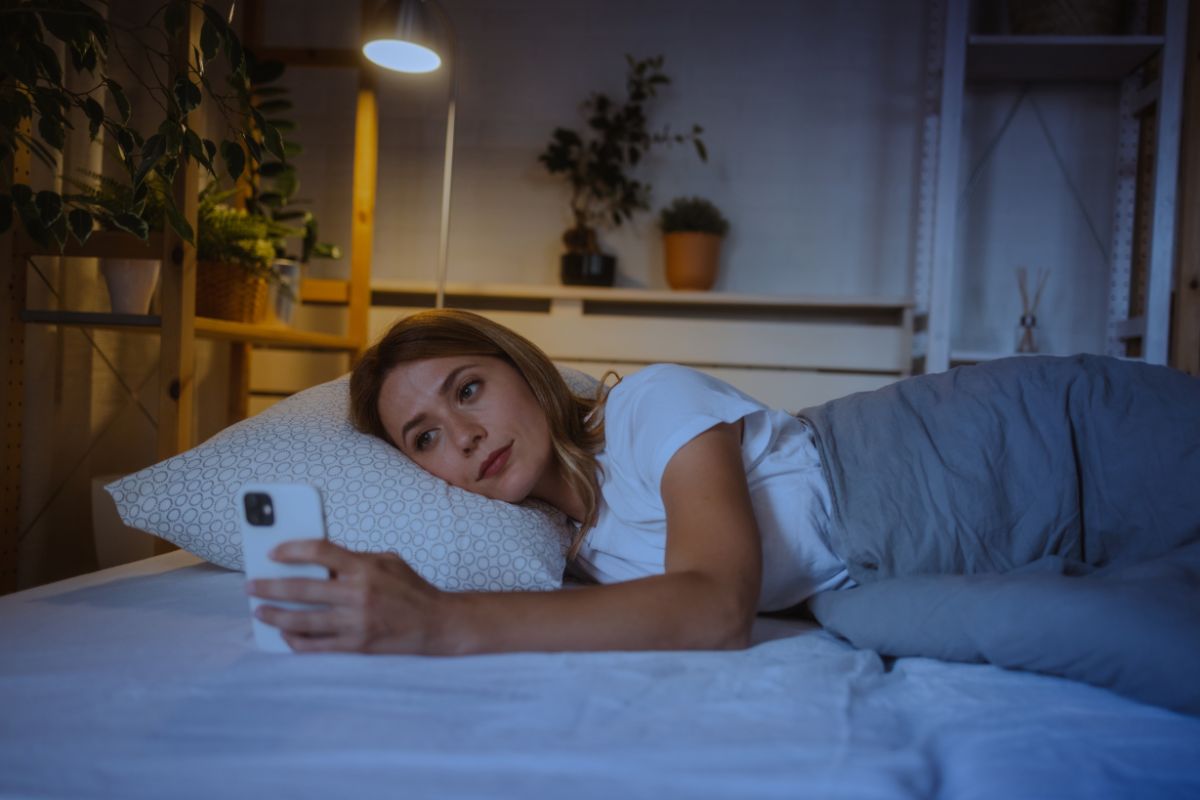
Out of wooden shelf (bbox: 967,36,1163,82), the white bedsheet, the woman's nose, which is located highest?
wooden shelf (bbox: 967,36,1163,82)

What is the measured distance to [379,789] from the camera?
526mm

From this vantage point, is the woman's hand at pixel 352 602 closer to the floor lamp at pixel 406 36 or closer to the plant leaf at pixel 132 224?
the plant leaf at pixel 132 224

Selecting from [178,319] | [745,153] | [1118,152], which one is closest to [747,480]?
[178,319]

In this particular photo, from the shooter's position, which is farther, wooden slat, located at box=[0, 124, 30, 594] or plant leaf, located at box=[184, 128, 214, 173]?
wooden slat, located at box=[0, 124, 30, 594]

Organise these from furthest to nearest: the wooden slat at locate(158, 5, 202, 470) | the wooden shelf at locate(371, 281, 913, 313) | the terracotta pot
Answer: the terracotta pot → the wooden shelf at locate(371, 281, 913, 313) → the wooden slat at locate(158, 5, 202, 470)

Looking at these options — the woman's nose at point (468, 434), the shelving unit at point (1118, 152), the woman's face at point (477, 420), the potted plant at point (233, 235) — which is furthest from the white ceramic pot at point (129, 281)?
the shelving unit at point (1118, 152)

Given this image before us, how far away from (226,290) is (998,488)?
1532 millimetres

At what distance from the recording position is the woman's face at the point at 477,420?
1073mm

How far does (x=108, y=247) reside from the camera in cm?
150

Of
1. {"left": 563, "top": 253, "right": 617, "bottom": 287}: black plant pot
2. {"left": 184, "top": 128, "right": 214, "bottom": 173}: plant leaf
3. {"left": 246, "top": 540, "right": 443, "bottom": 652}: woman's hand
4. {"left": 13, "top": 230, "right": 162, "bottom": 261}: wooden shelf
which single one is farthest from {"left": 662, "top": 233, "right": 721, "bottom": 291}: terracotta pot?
{"left": 246, "top": 540, "right": 443, "bottom": 652}: woman's hand

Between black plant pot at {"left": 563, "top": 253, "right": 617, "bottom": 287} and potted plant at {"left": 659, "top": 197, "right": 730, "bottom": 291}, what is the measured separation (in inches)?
7.1

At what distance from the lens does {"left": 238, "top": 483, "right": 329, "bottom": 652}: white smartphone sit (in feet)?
2.27

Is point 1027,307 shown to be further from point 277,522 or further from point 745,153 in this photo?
point 277,522

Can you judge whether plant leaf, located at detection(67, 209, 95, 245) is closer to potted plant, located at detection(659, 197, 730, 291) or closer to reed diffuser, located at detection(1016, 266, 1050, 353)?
potted plant, located at detection(659, 197, 730, 291)
